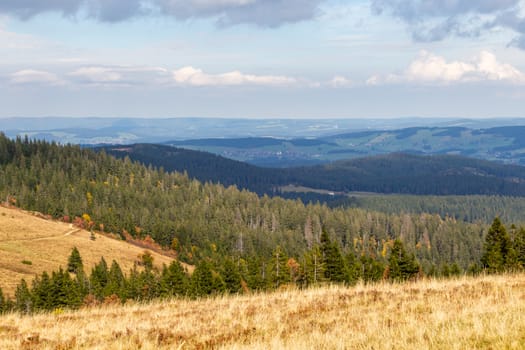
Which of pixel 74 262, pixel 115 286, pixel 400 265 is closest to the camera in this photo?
pixel 400 265

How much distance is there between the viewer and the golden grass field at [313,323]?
1048cm

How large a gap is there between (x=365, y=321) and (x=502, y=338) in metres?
3.62

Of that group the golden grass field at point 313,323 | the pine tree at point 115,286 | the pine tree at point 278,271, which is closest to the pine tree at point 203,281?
the pine tree at point 278,271

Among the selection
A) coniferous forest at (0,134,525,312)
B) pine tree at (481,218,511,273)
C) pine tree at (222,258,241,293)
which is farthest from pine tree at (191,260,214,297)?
pine tree at (481,218,511,273)

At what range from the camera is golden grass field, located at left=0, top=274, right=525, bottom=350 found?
1048cm

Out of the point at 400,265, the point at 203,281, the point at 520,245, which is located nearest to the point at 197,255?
the point at 203,281

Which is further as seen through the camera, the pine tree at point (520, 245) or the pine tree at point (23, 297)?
the pine tree at point (520, 245)

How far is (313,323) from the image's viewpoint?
13.3 metres

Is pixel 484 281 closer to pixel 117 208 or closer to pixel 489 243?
pixel 489 243

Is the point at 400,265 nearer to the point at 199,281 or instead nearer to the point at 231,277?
the point at 231,277

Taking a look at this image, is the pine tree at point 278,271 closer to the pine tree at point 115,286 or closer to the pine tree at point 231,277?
the pine tree at point 231,277

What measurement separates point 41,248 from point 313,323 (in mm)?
96000

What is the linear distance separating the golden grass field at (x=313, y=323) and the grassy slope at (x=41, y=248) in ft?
189

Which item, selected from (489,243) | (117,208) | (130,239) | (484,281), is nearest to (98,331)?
(484,281)
